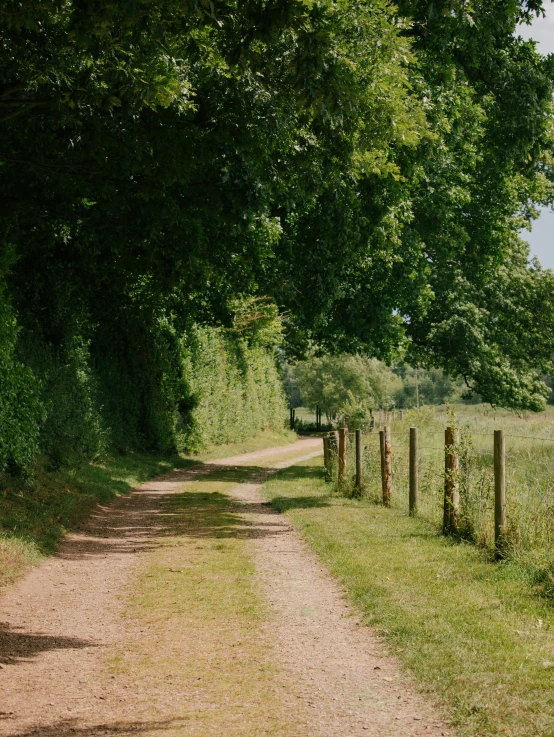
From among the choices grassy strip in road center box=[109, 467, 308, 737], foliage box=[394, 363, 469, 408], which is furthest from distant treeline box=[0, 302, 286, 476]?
foliage box=[394, 363, 469, 408]

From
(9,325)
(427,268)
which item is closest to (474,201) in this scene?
(427,268)

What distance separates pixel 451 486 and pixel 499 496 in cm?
160

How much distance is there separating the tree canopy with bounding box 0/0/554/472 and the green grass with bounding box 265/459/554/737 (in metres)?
4.74

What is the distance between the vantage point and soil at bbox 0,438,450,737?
5.02 metres

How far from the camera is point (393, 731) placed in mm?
4801

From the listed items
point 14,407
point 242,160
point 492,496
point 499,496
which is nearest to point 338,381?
point 242,160

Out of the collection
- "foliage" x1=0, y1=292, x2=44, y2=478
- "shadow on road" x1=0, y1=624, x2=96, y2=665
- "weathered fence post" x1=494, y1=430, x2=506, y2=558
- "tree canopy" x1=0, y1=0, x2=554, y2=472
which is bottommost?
"shadow on road" x1=0, y1=624, x2=96, y2=665

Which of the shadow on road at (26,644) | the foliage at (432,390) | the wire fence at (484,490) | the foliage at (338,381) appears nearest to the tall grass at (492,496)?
the wire fence at (484,490)

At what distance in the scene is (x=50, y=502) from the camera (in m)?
13.6

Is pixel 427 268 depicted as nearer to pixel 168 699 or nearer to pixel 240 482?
pixel 240 482

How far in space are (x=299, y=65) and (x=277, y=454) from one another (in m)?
28.9

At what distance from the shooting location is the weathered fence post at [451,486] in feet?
35.9

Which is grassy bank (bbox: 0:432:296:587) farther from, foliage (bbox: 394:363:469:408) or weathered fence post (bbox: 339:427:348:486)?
foliage (bbox: 394:363:469:408)

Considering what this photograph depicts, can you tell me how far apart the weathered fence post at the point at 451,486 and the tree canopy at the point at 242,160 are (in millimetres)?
4575
